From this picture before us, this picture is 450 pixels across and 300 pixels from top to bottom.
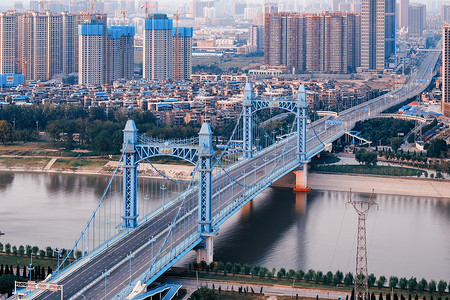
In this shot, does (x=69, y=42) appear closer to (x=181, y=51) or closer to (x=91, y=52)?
(x=91, y=52)

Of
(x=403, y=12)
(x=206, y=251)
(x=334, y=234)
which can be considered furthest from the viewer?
(x=403, y=12)

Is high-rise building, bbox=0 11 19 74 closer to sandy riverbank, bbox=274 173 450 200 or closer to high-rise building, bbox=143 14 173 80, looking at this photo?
high-rise building, bbox=143 14 173 80

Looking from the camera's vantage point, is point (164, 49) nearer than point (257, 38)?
Yes

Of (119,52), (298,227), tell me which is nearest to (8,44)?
(119,52)

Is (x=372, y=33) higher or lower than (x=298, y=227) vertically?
higher

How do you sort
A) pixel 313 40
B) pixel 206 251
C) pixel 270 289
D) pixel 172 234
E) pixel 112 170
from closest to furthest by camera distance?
pixel 270 289
pixel 172 234
pixel 206 251
pixel 112 170
pixel 313 40

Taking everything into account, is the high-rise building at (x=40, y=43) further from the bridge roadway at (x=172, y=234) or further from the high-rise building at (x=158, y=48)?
the bridge roadway at (x=172, y=234)

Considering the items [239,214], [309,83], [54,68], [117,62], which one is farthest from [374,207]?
[54,68]

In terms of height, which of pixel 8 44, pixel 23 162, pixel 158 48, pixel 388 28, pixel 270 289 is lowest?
pixel 270 289
